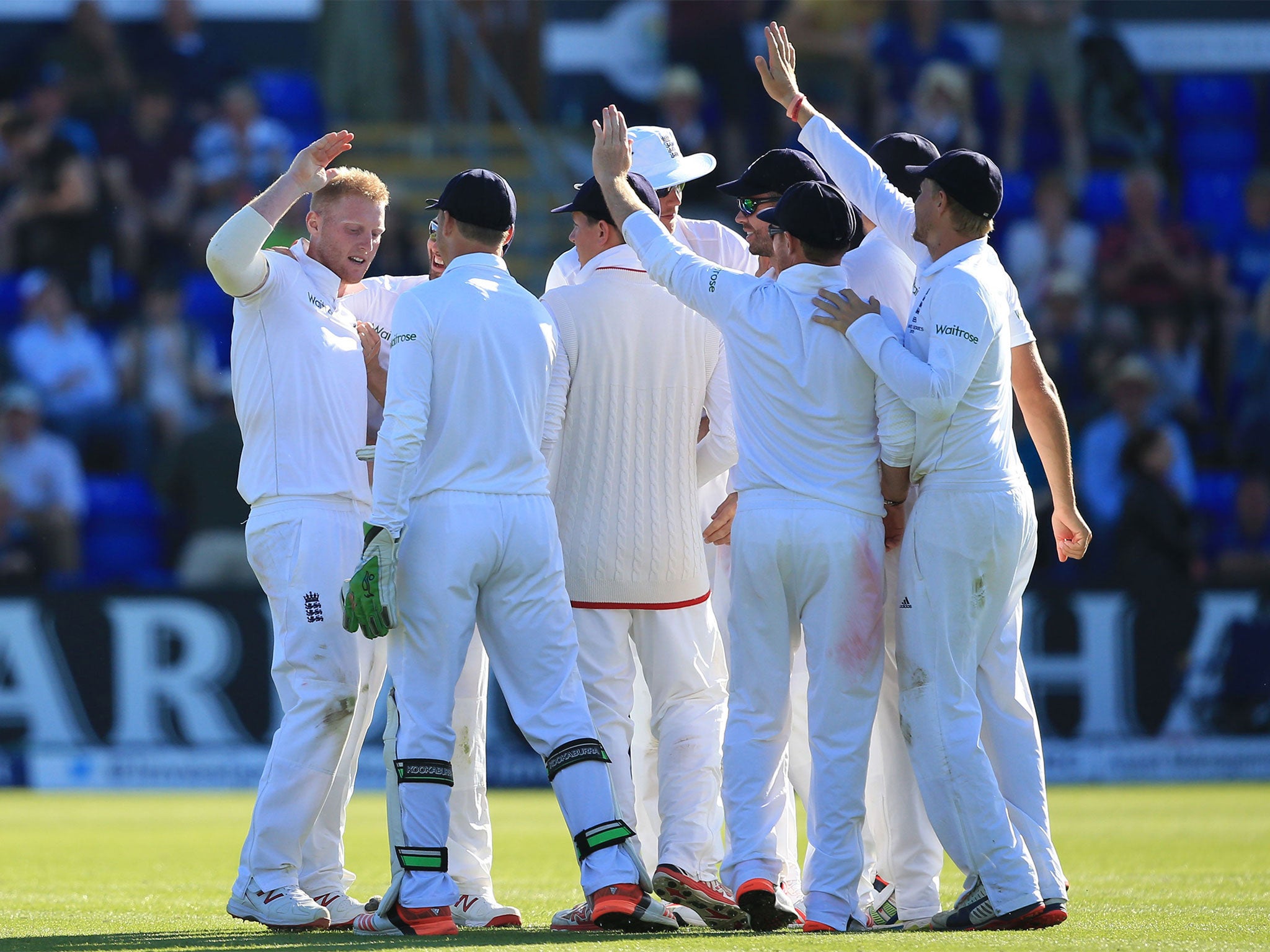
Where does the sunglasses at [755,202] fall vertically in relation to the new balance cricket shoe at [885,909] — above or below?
above

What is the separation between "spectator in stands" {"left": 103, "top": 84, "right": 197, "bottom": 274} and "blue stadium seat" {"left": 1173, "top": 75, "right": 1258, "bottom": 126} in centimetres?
1021

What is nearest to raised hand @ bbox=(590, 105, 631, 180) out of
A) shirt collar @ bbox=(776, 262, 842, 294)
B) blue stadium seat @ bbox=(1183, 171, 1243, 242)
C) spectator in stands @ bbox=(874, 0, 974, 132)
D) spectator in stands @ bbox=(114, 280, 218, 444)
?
shirt collar @ bbox=(776, 262, 842, 294)

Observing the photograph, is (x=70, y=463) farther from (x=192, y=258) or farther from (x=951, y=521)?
(x=951, y=521)

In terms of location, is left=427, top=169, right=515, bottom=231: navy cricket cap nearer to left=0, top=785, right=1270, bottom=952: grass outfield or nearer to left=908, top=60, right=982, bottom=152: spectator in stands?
left=0, top=785, right=1270, bottom=952: grass outfield

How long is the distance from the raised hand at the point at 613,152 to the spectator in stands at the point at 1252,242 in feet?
39.9

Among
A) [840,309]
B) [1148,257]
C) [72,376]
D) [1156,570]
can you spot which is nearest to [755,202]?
[840,309]

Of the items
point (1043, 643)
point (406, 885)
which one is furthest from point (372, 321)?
point (1043, 643)

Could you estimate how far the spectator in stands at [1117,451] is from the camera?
14.4 metres

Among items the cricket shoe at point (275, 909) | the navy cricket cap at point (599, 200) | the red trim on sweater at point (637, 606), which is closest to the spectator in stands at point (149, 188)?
the navy cricket cap at point (599, 200)

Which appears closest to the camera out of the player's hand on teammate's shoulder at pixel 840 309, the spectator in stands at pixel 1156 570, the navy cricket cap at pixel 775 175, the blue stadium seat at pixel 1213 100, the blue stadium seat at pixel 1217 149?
the player's hand on teammate's shoulder at pixel 840 309

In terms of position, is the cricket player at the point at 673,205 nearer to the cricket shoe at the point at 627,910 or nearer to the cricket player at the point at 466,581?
the cricket player at the point at 466,581

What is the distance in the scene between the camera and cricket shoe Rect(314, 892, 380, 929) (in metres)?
5.64

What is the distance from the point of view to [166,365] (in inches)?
600

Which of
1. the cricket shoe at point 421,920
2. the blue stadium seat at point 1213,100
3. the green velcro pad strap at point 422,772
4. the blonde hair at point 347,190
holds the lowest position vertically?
the cricket shoe at point 421,920
